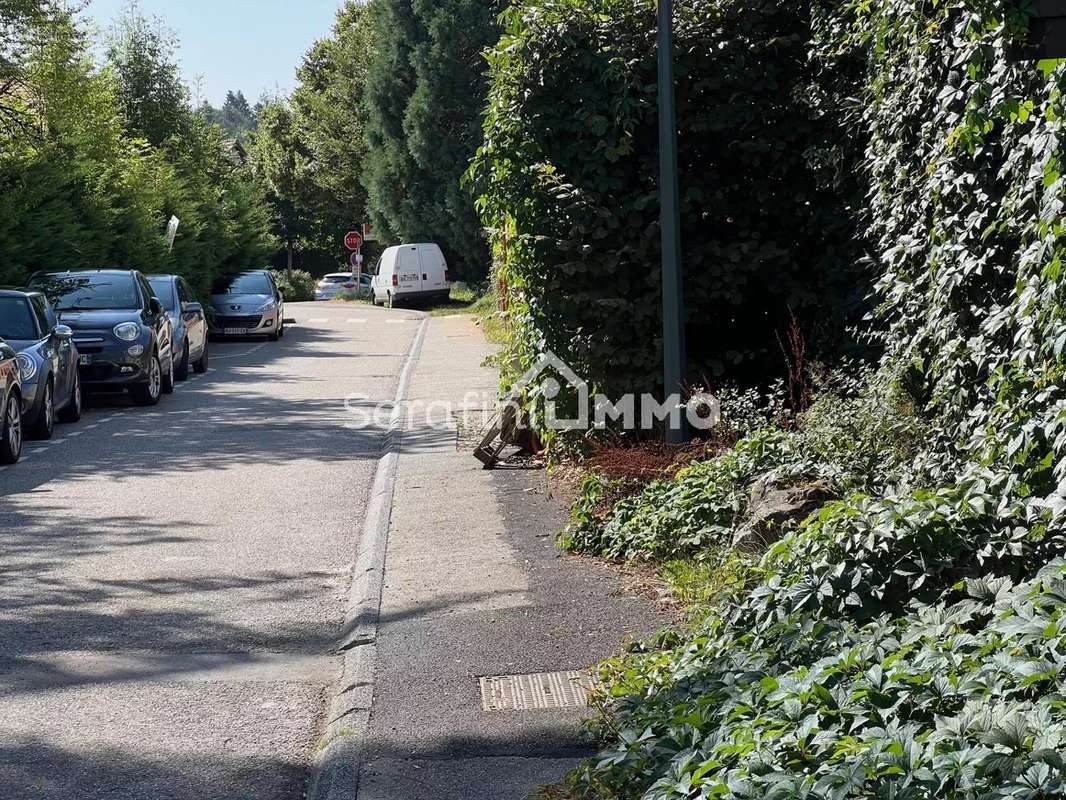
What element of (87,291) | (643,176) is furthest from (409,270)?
(643,176)

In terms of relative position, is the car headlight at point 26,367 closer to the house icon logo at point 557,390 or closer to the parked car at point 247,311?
the house icon logo at point 557,390

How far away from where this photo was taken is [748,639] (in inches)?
218

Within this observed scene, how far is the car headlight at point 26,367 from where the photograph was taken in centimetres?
1474

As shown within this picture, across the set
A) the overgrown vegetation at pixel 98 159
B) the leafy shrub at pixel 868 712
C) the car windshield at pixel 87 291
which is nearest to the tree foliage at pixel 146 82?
the overgrown vegetation at pixel 98 159

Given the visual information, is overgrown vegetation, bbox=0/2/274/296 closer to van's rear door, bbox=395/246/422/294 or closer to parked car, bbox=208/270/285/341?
parked car, bbox=208/270/285/341

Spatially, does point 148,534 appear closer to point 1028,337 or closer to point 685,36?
point 685,36

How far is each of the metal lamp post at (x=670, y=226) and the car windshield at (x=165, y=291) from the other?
14270 millimetres

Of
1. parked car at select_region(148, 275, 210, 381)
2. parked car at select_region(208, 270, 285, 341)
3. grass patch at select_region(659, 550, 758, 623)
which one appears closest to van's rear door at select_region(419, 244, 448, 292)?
parked car at select_region(208, 270, 285, 341)

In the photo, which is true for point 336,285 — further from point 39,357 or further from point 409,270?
point 39,357

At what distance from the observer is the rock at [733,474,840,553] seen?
7.34m

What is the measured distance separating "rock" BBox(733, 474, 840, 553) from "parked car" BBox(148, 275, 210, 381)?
1592 cm

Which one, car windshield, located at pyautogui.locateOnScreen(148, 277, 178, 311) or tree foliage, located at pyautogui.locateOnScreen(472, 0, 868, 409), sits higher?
tree foliage, located at pyautogui.locateOnScreen(472, 0, 868, 409)

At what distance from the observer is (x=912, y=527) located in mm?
5688

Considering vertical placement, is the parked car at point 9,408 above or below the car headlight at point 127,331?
below
